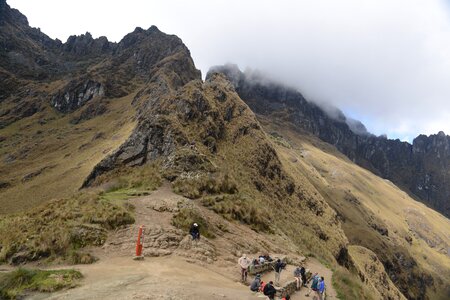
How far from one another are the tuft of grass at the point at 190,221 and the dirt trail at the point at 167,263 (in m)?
0.60

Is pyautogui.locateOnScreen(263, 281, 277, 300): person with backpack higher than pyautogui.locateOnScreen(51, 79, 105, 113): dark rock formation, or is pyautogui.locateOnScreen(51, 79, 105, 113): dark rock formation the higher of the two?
pyautogui.locateOnScreen(51, 79, 105, 113): dark rock formation

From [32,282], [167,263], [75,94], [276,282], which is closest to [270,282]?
[276,282]

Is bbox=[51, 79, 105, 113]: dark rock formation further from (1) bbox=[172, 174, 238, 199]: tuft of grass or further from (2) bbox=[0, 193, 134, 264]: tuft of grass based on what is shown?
(2) bbox=[0, 193, 134, 264]: tuft of grass

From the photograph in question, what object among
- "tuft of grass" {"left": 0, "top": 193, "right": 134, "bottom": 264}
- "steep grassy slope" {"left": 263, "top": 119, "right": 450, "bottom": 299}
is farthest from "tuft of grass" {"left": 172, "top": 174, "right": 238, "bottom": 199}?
"steep grassy slope" {"left": 263, "top": 119, "right": 450, "bottom": 299}

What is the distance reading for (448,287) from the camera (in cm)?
16038

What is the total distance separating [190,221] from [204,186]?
901 cm

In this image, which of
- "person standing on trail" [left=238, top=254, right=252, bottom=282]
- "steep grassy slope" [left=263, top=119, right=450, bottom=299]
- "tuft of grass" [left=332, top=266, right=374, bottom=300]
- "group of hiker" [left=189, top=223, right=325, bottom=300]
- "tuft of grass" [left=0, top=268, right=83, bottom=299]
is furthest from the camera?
"steep grassy slope" [left=263, top=119, right=450, bottom=299]

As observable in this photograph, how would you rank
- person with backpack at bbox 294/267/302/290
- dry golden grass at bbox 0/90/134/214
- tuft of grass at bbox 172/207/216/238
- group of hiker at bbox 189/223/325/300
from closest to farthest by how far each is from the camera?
group of hiker at bbox 189/223/325/300
person with backpack at bbox 294/267/302/290
tuft of grass at bbox 172/207/216/238
dry golden grass at bbox 0/90/134/214

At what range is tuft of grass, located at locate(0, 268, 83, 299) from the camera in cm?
1710

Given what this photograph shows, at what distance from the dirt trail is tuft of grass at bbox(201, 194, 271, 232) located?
1.29 metres

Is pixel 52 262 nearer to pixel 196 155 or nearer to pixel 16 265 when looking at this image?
pixel 16 265

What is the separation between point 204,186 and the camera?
125 ft

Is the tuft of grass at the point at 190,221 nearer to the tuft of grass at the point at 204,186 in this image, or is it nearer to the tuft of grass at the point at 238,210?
the tuft of grass at the point at 238,210

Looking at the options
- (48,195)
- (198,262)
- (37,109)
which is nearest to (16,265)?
(198,262)
